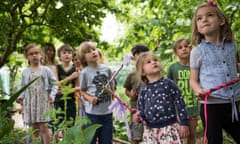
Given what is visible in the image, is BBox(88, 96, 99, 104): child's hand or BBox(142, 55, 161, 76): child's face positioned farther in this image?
BBox(88, 96, 99, 104): child's hand

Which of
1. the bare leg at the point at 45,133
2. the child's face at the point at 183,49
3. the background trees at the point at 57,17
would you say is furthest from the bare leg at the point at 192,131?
the bare leg at the point at 45,133

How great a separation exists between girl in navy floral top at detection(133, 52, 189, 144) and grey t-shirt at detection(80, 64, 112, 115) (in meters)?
0.68

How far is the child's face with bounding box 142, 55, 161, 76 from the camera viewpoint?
9.87 ft

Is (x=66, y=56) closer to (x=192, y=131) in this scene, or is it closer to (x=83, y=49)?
(x=83, y=49)

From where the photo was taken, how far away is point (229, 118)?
2.43 m

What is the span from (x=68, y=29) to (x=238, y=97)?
7.57 feet

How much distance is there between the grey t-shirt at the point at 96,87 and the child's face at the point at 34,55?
714mm

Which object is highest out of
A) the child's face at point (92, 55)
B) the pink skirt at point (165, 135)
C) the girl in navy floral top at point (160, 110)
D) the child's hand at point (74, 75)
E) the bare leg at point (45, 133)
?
the child's face at point (92, 55)

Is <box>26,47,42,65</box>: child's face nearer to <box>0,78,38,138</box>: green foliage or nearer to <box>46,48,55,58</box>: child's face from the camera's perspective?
<box>46,48,55,58</box>: child's face

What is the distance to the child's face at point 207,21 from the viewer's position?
250cm

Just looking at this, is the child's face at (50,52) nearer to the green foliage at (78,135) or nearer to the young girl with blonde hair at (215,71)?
the young girl with blonde hair at (215,71)

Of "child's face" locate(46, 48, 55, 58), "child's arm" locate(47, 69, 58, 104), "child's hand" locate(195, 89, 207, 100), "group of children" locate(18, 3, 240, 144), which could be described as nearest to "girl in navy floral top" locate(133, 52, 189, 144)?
"group of children" locate(18, 3, 240, 144)

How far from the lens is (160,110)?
290 centimetres

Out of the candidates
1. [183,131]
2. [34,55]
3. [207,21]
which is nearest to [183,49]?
[183,131]
